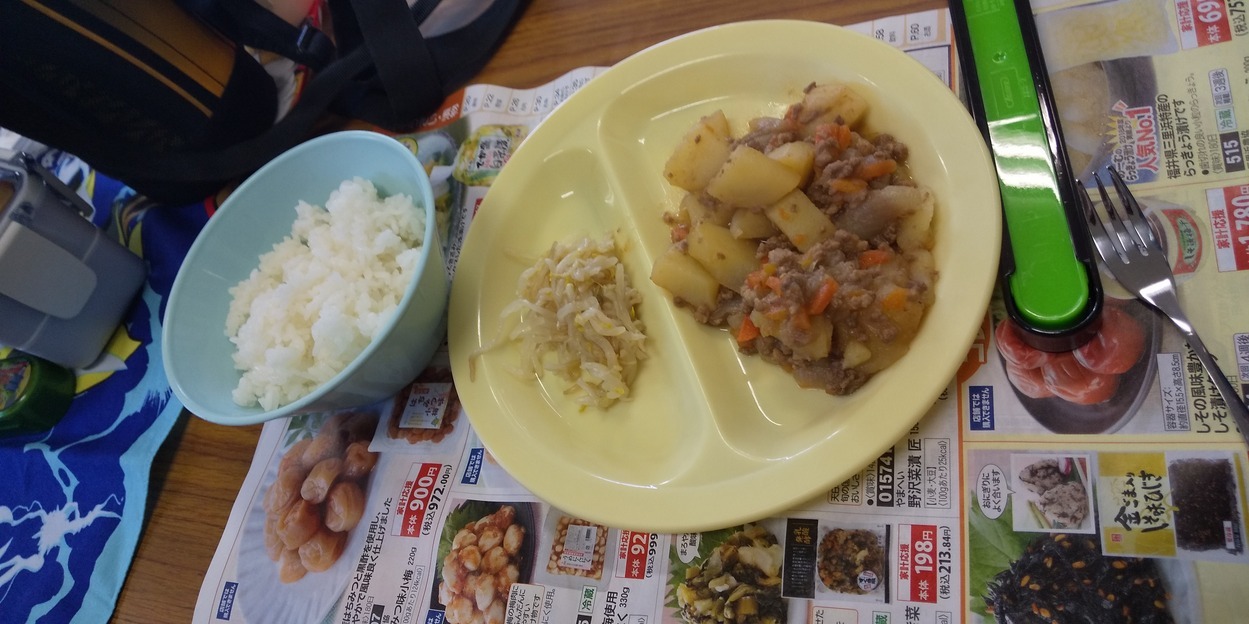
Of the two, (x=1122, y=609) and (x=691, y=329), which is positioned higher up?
(x=691, y=329)

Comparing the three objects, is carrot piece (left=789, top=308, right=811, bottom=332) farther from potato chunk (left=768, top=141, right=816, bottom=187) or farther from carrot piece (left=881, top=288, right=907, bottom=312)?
potato chunk (left=768, top=141, right=816, bottom=187)

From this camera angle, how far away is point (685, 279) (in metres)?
1.54

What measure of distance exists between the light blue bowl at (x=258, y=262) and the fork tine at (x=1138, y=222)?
142 cm

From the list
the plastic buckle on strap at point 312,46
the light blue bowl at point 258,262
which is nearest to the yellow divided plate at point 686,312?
the light blue bowl at point 258,262

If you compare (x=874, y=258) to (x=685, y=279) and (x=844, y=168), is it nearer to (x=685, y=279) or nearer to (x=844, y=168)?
(x=844, y=168)

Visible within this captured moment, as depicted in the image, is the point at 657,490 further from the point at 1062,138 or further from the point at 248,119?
the point at 248,119

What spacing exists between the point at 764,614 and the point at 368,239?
4.09ft

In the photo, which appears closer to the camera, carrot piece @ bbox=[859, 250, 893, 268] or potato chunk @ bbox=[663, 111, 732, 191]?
carrot piece @ bbox=[859, 250, 893, 268]

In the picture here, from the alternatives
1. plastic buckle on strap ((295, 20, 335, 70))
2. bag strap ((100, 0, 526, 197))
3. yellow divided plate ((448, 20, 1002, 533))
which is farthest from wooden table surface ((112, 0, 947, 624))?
plastic buckle on strap ((295, 20, 335, 70))

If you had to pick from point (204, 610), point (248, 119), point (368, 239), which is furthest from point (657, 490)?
point (248, 119)

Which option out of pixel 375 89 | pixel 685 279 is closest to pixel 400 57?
pixel 375 89

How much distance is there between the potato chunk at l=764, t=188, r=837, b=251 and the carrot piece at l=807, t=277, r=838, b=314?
12 cm

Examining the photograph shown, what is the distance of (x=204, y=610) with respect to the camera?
69.4 inches

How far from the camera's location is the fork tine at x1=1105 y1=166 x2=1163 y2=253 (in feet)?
4.20
